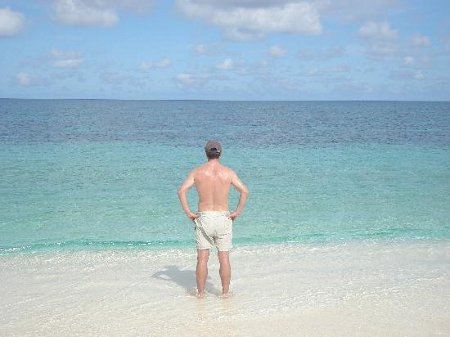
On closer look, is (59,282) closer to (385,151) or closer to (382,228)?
(382,228)

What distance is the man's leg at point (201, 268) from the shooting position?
6.20m

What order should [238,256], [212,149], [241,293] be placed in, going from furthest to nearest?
[238,256], [241,293], [212,149]

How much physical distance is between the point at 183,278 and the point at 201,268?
55.6 inches

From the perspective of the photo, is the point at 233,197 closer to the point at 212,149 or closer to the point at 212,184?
the point at 212,184

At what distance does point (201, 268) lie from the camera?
6238mm

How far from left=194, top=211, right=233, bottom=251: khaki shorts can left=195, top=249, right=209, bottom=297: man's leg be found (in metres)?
0.09

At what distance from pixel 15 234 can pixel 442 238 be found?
345 inches

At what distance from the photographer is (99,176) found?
18.2m

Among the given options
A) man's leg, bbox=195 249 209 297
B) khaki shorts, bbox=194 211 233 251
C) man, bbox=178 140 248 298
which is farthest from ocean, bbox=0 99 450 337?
man, bbox=178 140 248 298

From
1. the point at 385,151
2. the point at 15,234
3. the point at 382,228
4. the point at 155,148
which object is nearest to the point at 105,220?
the point at 15,234

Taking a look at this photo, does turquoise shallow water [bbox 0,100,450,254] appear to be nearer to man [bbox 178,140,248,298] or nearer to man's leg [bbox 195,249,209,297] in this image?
man's leg [bbox 195,249,209,297]

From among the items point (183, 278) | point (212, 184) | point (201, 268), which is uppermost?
point (212, 184)

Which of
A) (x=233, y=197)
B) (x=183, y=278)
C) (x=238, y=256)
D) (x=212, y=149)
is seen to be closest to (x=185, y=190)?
(x=212, y=149)

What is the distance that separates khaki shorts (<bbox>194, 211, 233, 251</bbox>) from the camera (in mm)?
6012
